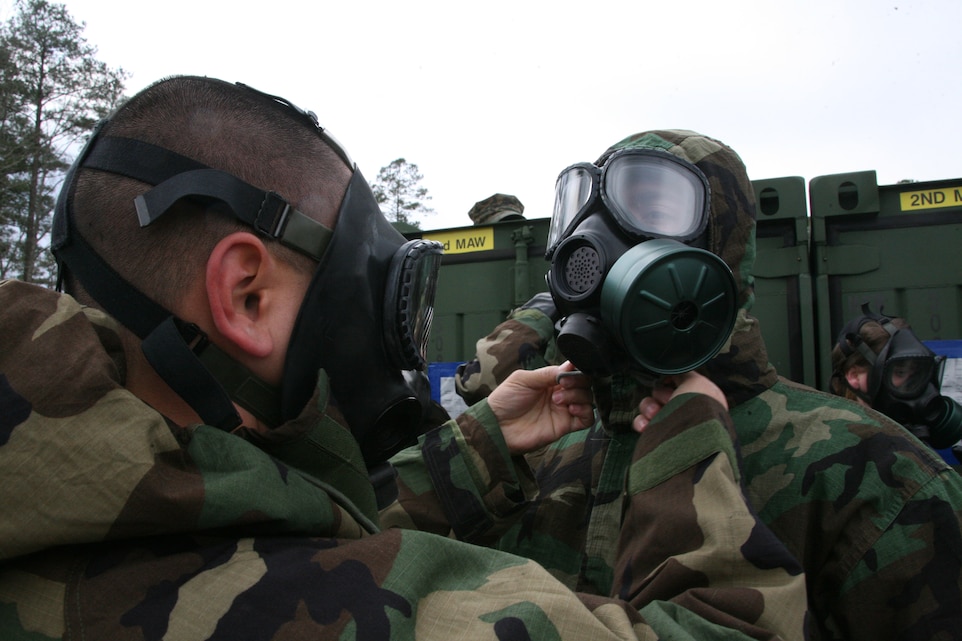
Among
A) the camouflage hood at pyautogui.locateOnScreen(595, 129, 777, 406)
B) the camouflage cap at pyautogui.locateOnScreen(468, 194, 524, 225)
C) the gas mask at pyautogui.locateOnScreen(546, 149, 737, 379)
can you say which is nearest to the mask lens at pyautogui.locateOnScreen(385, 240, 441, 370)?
the gas mask at pyautogui.locateOnScreen(546, 149, 737, 379)

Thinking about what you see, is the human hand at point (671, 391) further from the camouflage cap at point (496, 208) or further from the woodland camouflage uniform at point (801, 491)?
the camouflage cap at point (496, 208)

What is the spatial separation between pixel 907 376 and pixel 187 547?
14.8 feet

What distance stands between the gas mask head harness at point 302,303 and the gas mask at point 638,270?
0.42 m

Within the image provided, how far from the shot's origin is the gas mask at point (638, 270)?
1.63m

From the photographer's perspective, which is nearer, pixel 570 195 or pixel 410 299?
pixel 410 299

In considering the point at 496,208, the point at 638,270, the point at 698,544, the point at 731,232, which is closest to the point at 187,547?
the point at 698,544

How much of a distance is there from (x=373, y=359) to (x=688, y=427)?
753mm

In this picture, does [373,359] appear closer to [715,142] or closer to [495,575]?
[495,575]

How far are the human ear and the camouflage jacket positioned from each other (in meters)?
0.16

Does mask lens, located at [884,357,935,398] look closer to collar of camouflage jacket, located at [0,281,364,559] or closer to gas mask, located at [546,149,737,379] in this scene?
gas mask, located at [546,149,737,379]

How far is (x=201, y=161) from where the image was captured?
1.26 m

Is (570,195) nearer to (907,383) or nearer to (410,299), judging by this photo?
(410,299)


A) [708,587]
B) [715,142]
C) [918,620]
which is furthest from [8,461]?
[715,142]

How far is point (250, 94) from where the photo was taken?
4.60 ft
